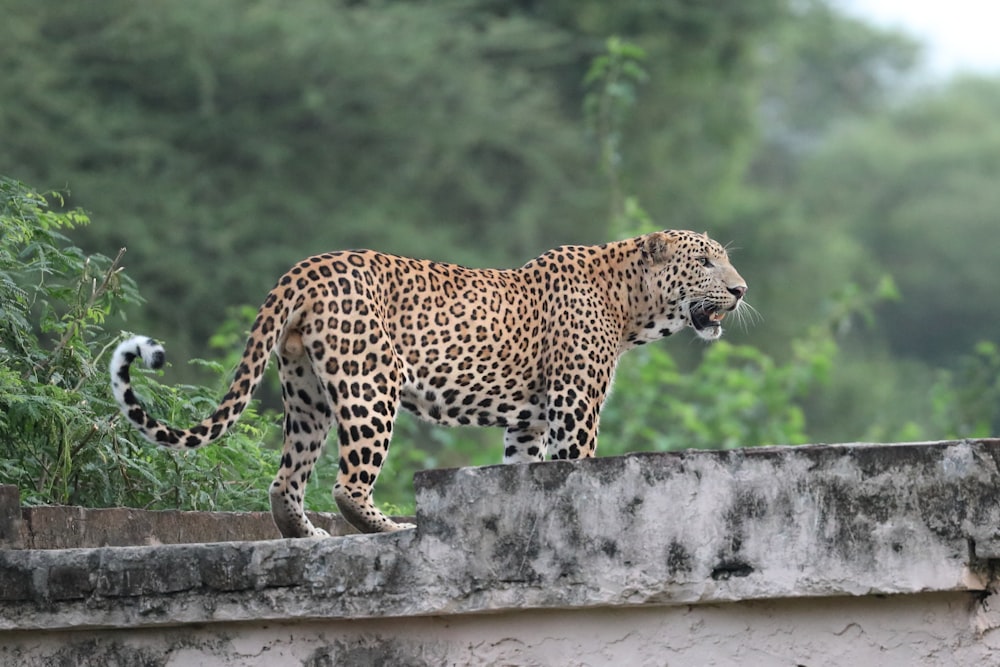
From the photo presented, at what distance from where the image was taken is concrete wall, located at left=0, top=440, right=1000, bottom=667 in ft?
16.4

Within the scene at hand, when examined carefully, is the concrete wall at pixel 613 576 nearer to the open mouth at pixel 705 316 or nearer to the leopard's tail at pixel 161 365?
the leopard's tail at pixel 161 365

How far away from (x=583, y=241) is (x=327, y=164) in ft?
13.3

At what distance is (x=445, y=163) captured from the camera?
24.9 metres

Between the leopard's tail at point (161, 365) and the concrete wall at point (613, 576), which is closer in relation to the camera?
the concrete wall at point (613, 576)

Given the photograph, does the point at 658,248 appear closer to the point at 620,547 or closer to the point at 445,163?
the point at 620,547

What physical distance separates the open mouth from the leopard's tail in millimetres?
2081

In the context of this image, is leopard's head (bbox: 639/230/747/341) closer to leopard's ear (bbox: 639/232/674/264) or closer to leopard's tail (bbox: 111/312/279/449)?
leopard's ear (bbox: 639/232/674/264)

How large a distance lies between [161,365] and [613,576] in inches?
70.0

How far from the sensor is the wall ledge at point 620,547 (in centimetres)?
497

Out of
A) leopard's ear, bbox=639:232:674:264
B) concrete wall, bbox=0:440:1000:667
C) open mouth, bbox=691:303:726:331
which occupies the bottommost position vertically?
concrete wall, bbox=0:440:1000:667

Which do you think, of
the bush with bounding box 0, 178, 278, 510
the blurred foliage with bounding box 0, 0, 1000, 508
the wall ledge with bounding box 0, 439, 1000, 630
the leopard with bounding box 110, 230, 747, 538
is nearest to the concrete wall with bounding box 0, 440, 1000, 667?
the wall ledge with bounding box 0, 439, 1000, 630

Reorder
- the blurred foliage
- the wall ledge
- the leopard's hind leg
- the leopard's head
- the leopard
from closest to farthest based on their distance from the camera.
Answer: the wall ledge < the leopard < the leopard's hind leg < the leopard's head < the blurred foliage

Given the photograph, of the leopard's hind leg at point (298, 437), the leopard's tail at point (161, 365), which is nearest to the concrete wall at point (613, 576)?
the leopard's tail at point (161, 365)

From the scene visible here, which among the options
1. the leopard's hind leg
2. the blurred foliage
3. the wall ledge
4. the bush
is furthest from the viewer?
the blurred foliage
